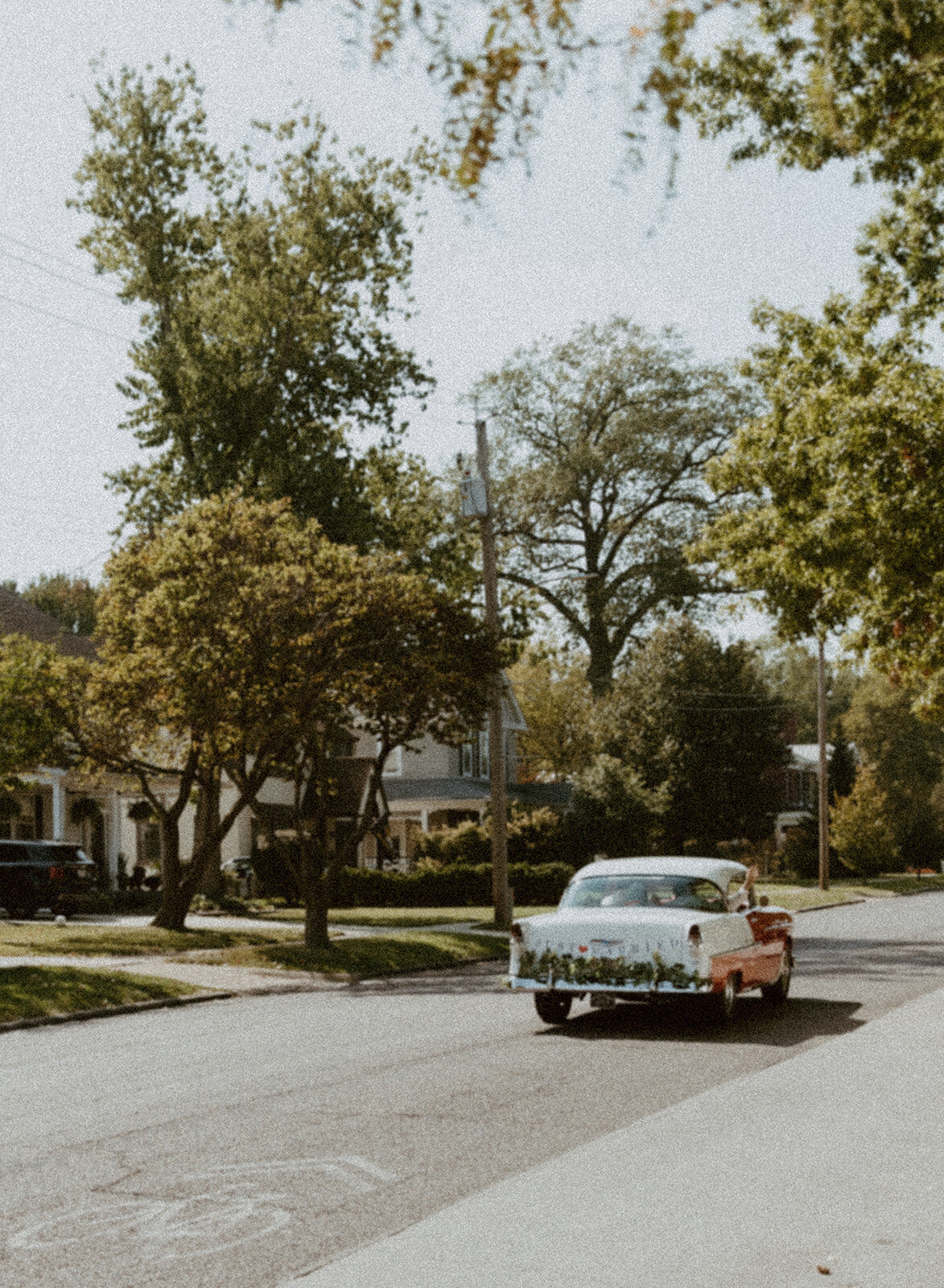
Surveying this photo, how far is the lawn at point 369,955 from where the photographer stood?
23.4 m

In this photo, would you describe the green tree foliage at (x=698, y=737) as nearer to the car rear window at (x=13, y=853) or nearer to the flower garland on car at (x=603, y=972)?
the car rear window at (x=13, y=853)

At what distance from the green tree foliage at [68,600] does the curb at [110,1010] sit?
5752 centimetres

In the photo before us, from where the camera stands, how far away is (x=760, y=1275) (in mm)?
6031

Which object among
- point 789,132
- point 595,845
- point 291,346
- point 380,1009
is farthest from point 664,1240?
point 595,845

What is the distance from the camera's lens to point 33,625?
45.9 m

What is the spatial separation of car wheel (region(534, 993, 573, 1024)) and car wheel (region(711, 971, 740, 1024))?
138cm

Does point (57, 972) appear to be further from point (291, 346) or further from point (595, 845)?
point (595, 845)

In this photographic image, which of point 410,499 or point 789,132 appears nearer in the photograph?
point 789,132

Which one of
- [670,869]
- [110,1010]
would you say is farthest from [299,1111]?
[110,1010]

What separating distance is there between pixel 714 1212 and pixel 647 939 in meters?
6.98

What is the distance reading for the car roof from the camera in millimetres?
15188

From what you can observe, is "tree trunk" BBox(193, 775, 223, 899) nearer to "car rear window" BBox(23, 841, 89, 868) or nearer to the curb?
"car rear window" BBox(23, 841, 89, 868)

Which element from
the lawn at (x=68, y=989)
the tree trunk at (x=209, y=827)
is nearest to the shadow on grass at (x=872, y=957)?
the lawn at (x=68, y=989)

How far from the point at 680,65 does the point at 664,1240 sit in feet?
15.9
